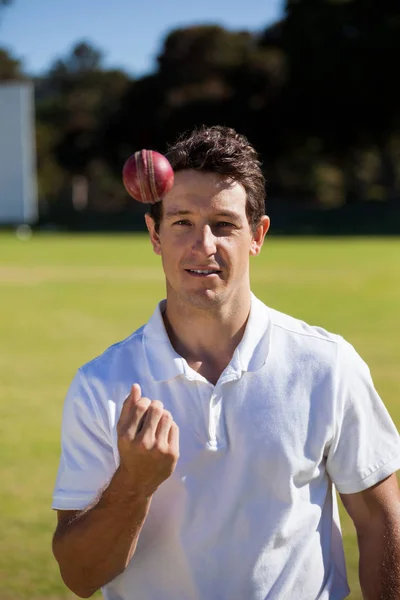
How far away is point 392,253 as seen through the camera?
27828 mm

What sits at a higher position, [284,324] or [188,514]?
[284,324]

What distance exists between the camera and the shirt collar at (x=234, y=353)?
2629 mm

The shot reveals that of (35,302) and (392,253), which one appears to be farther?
(392,253)

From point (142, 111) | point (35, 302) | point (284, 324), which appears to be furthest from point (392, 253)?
point (142, 111)

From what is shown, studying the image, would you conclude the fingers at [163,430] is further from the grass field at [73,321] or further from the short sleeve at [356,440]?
the grass field at [73,321]

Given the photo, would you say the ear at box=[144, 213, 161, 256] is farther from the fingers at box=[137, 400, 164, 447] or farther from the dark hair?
the fingers at box=[137, 400, 164, 447]

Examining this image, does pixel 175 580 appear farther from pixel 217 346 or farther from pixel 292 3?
pixel 292 3

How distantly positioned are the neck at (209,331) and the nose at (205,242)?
19cm

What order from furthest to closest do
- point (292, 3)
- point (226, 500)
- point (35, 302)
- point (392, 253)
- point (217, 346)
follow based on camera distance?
point (292, 3)
point (392, 253)
point (35, 302)
point (217, 346)
point (226, 500)

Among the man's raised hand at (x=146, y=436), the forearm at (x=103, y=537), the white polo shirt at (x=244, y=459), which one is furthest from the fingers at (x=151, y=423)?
the white polo shirt at (x=244, y=459)

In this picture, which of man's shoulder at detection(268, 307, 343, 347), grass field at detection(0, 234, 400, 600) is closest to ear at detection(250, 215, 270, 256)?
man's shoulder at detection(268, 307, 343, 347)

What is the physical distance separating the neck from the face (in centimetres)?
5

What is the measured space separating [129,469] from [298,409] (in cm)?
52

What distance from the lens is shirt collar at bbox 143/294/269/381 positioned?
2.63 meters
